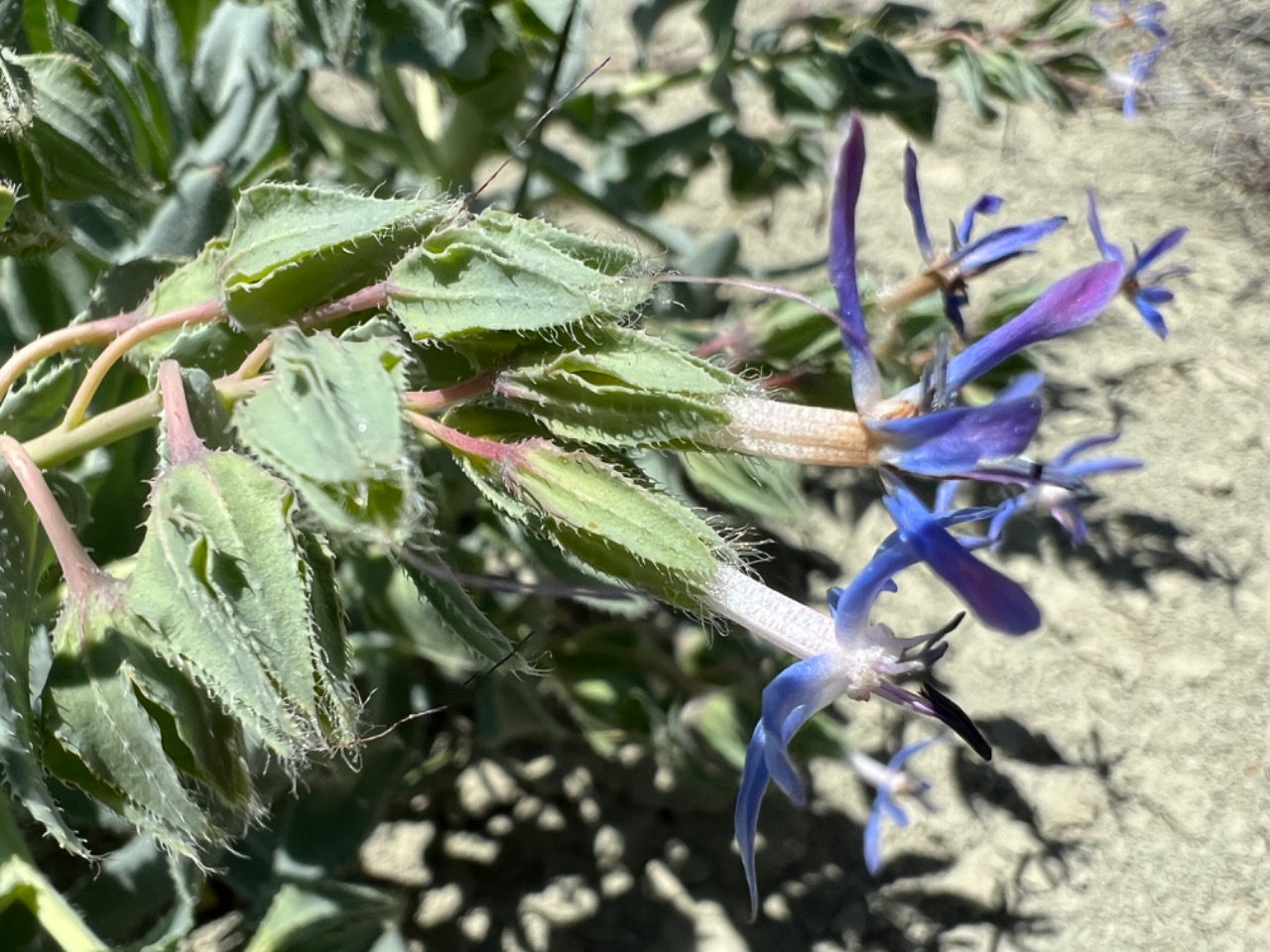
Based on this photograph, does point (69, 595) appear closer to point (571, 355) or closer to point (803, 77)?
point (571, 355)

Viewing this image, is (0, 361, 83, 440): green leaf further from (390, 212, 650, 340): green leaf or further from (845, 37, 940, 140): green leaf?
(845, 37, 940, 140): green leaf

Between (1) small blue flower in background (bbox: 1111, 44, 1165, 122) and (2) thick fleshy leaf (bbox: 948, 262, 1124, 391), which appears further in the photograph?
(1) small blue flower in background (bbox: 1111, 44, 1165, 122)

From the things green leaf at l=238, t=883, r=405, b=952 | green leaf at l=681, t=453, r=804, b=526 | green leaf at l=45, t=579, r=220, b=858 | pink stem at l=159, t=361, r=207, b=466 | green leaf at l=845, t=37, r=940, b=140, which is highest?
pink stem at l=159, t=361, r=207, b=466

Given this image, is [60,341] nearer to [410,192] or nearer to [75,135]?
[75,135]

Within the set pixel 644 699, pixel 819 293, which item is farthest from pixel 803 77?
pixel 644 699

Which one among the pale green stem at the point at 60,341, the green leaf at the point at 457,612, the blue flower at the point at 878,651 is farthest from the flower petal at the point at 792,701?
the pale green stem at the point at 60,341

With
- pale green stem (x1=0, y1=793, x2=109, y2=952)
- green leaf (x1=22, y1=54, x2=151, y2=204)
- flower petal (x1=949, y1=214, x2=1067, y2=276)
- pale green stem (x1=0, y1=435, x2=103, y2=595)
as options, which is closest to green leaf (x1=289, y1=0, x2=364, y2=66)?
green leaf (x1=22, y1=54, x2=151, y2=204)

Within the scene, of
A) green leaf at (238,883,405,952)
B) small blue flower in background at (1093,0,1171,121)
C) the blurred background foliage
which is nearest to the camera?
the blurred background foliage
